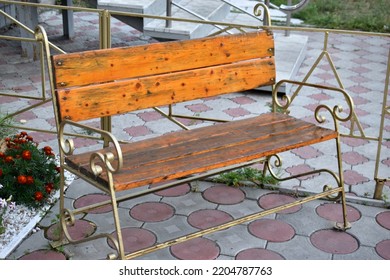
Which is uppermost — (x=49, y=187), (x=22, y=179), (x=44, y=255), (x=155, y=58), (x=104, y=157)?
(x=155, y=58)

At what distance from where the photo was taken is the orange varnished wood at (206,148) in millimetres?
3113

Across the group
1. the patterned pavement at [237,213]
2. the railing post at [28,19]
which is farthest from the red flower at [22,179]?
the railing post at [28,19]

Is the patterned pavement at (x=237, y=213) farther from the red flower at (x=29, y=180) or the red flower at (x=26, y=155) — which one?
the red flower at (x=26, y=155)

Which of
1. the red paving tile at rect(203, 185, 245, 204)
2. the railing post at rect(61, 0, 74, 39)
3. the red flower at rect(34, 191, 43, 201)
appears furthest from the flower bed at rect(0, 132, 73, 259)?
the railing post at rect(61, 0, 74, 39)

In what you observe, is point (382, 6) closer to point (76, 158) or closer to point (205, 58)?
point (205, 58)

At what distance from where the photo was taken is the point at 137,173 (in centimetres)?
308

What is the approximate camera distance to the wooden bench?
3.15 meters

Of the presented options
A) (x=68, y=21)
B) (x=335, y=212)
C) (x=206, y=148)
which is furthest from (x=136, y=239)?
(x=68, y=21)

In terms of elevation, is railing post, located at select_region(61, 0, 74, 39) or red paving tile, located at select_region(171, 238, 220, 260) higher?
railing post, located at select_region(61, 0, 74, 39)

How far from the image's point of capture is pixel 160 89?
3574 mm

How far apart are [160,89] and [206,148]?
43 centimetres

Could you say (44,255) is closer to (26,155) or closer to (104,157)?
(26,155)

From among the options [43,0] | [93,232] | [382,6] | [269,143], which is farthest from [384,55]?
[93,232]

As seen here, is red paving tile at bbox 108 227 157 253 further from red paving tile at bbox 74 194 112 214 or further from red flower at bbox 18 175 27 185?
red flower at bbox 18 175 27 185
